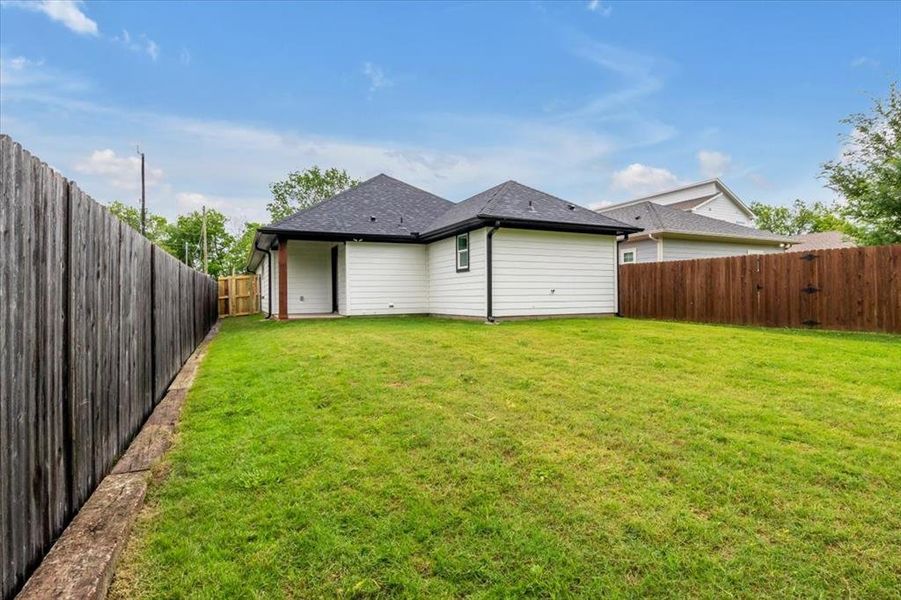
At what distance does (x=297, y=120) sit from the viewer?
1903 centimetres

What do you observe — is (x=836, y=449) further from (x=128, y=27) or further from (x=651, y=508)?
(x=128, y=27)

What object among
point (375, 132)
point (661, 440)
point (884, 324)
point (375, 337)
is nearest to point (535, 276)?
point (375, 337)

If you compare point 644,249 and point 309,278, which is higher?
point 644,249

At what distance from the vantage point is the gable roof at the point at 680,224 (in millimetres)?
16219

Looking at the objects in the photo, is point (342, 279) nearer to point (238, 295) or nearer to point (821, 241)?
point (238, 295)

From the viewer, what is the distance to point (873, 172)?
12672 millimetres

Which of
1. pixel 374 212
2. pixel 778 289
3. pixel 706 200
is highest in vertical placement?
pixel 706 200

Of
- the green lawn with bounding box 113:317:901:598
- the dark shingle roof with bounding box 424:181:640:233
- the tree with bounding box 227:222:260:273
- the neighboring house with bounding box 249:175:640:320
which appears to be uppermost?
the tree with bounding box 227:222:260:273

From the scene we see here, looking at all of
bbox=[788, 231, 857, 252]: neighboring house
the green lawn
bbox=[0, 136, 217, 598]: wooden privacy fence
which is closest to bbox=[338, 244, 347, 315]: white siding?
the green lawn

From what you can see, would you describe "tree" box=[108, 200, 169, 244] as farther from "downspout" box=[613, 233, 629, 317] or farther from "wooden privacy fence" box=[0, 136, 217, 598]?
"wooden privacy fence" box=[0, 136, 217, 598]

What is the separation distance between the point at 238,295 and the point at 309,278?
6635 mm

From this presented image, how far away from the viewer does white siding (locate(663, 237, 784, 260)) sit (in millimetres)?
16422

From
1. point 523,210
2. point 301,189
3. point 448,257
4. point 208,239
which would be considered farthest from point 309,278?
point 208,239

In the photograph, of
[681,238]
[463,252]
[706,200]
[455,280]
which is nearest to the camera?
[463,252]
